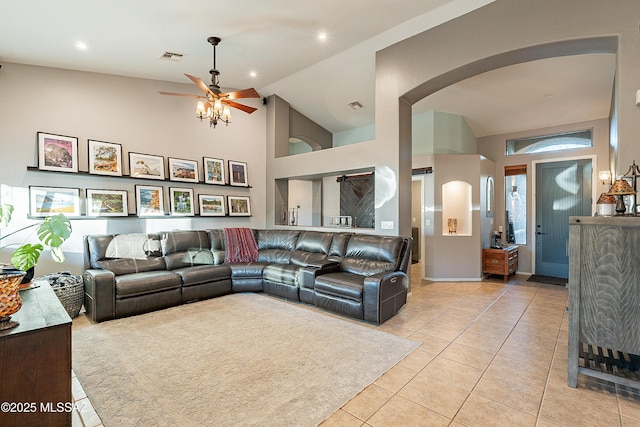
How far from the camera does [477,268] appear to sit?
5.96m

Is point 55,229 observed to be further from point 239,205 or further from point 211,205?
point 239,205

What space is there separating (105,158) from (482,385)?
5441 mm

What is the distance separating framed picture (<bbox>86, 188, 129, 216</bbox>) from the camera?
4371 mm

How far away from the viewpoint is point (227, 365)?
8.47ft

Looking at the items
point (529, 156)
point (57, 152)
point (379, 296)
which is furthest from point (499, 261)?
point (57, 152)

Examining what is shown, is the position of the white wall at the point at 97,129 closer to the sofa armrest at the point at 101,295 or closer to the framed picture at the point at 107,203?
the framed picture at the point at 107,203

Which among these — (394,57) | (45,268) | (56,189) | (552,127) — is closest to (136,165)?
(56,189)

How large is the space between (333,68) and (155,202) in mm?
3843

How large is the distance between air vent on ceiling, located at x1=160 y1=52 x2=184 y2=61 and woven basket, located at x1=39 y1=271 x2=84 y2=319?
322 cm

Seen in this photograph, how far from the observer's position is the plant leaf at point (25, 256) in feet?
6.76

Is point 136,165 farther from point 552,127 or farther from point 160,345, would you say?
point 552,127

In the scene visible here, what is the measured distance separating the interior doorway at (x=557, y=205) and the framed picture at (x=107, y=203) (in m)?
7.95

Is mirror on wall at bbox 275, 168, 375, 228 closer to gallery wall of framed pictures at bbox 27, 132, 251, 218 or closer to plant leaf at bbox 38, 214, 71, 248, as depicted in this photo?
gallery wall of framed pictures at bbox 27, 132, 251, 218

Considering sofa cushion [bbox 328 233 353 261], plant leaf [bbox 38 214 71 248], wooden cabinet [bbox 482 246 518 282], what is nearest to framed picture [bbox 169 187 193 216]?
sofa cushion [bbox 328 233 353 261]
